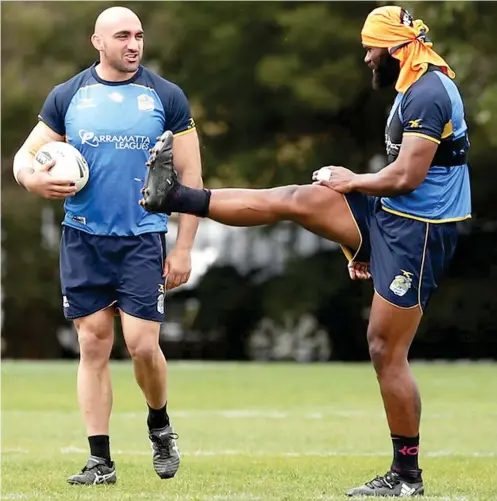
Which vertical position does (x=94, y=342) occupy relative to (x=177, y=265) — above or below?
below

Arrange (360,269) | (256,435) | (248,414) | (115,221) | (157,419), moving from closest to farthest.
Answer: (360,269) < (115,221) < (157,419) < (256,435) < (248,414)

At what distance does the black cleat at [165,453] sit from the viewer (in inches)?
293

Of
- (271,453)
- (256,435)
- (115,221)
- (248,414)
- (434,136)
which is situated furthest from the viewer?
(248,414)

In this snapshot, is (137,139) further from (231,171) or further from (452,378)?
(231,171)

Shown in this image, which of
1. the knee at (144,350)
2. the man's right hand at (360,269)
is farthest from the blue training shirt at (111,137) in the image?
the man's right hand at (360,269)

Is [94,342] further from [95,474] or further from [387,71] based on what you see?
[387,71]

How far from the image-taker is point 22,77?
23.2 m

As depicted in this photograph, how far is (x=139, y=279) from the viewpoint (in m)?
7.43

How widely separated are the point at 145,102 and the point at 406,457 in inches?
91.2

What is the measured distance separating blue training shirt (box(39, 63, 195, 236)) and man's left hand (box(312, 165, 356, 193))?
0.96m

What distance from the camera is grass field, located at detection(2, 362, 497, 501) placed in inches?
285

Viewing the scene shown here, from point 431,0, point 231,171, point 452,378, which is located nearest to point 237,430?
point 452,378

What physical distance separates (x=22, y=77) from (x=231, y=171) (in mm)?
3817

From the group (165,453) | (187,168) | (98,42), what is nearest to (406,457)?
(165,453)
